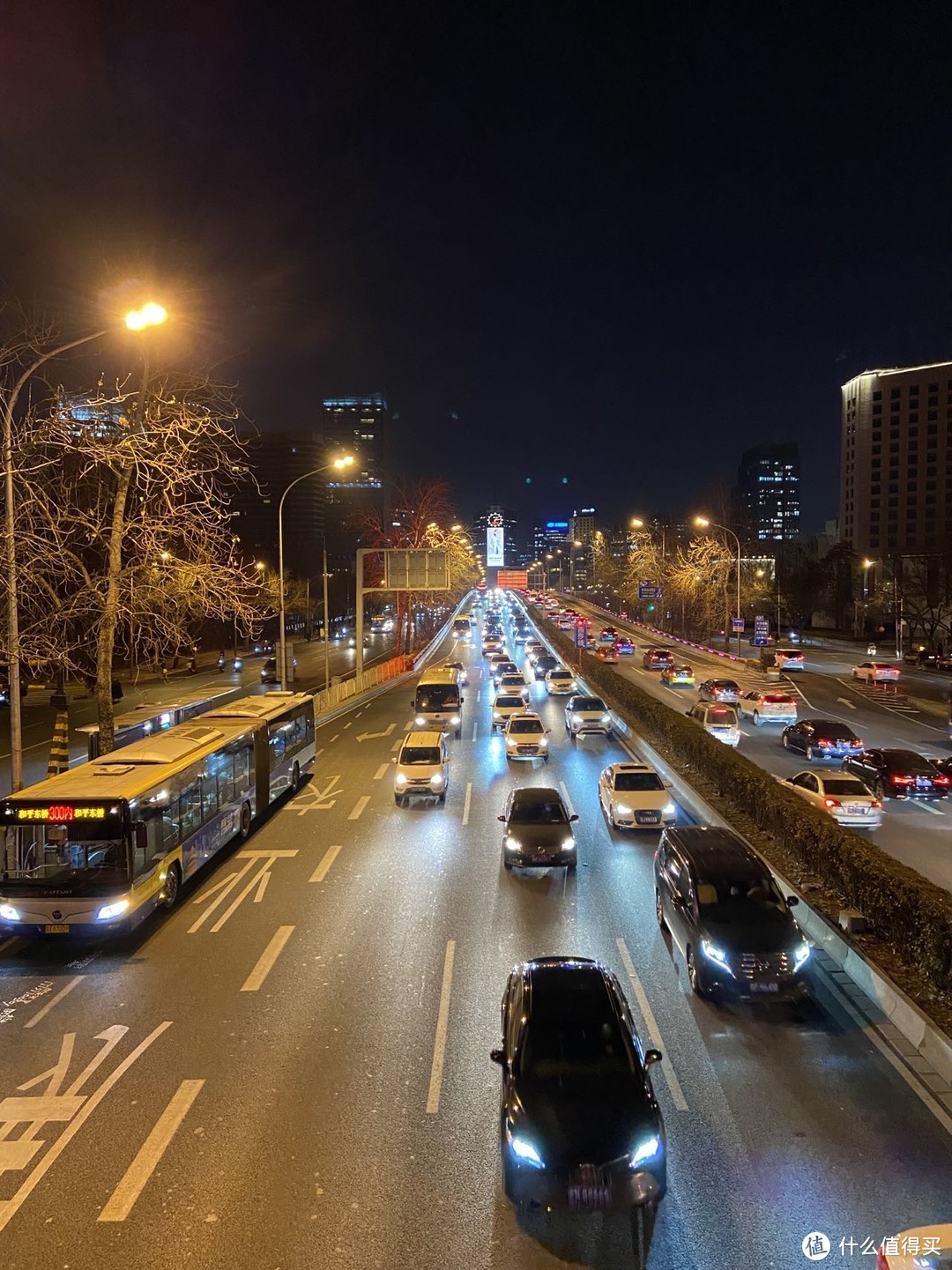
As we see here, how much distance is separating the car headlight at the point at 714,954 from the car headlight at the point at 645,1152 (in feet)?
13.1

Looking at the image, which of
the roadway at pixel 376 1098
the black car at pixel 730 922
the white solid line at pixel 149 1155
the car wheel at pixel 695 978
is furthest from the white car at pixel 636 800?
the white solid line at pixel 149 1155

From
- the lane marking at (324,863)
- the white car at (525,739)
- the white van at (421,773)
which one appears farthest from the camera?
the white car at (525,739)

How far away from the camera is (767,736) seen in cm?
3209

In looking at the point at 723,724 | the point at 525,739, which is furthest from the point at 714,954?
the point at 723,724

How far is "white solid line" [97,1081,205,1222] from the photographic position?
7000 mm

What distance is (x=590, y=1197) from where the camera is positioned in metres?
6.55

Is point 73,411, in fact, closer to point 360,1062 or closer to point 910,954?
point 360,1062

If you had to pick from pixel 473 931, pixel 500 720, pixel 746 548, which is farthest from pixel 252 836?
pixel 746 548

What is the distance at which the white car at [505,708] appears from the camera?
3534 cm

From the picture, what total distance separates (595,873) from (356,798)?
8848 mm

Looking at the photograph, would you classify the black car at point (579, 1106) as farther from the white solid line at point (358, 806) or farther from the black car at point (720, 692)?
the black car at point (720, 692)

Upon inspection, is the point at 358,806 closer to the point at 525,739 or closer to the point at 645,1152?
the point at 525,739

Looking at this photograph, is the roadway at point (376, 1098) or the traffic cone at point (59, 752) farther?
the traffic cone at point (59, 752)

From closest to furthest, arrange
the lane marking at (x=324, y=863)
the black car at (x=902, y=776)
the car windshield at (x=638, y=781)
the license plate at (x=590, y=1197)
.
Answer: the license plate at (x=590, y=1197)
the lane marking at (x=324, y=863)
the car windshield at (x=638, y=781)
the black car at (x=902, y=776)
